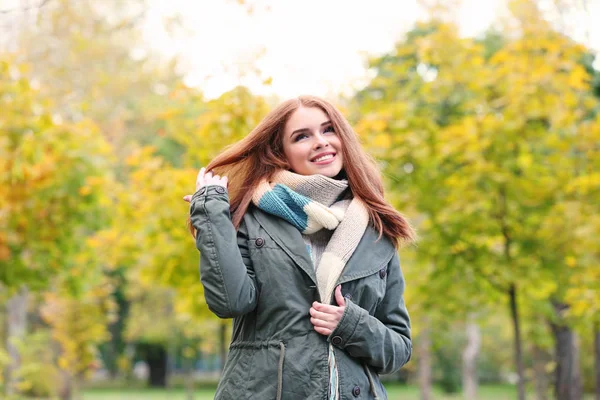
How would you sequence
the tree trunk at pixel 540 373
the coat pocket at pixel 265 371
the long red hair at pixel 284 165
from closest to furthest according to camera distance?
the coat pocket at pixel 265 371
the long red hair at pixel 284 165
the tree trunk at pixel 540 373

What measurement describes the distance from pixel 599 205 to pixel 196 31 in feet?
15.5

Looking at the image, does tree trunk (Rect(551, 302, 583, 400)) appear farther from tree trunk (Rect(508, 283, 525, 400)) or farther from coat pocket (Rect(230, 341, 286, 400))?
coat pocket (Rect(230, 341, 286, 400))

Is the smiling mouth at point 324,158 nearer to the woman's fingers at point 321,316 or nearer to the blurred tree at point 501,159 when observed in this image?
the woman's fingers at point 321,316

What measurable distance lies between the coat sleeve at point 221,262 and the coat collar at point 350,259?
144 millimetres

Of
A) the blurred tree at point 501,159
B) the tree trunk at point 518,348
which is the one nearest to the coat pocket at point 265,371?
the blurred tree at point 501,159

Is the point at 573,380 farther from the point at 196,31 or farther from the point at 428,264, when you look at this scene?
the point at 196,31

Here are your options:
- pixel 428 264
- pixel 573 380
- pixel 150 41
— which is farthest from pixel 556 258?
pixel 150 41

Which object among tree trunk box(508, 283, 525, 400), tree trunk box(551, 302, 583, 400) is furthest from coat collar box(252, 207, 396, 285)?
tree trunk box(551, 302, 583, 400)

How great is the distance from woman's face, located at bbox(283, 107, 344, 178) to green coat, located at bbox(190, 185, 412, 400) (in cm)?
28

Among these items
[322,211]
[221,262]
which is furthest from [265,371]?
[322,211]

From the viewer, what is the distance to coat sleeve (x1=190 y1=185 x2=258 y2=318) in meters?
2.20

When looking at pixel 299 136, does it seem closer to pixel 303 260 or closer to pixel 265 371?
pixel 303 260

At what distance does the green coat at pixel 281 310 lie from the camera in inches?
87.0

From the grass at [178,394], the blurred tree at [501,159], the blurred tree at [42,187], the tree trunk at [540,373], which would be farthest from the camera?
the grass at [178,394]
